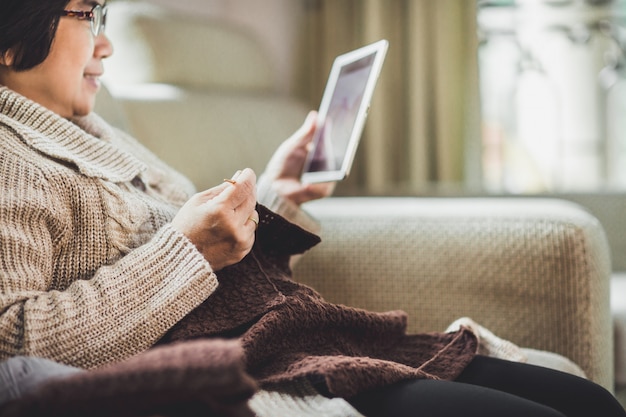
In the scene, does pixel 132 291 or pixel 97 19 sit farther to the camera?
pixel 97 19

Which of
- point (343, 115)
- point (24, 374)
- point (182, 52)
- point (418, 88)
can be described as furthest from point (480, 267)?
point (418, 88)

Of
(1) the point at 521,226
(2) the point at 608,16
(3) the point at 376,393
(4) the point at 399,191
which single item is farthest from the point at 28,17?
(2) the point at 608,16

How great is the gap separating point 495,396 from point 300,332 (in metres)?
0.22

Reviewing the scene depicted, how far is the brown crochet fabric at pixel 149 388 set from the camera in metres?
0.51

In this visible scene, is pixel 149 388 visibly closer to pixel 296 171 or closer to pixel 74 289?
pixel 74 289

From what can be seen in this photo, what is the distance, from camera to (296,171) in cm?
127

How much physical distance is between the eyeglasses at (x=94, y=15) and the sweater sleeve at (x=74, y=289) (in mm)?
244

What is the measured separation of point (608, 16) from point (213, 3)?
123 centimetres

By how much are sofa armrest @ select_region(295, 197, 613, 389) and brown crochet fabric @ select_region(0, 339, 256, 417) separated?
0.65 meters

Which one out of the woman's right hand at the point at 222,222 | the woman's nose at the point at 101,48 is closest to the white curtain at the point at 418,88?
the woman's nose at the point at 101,48

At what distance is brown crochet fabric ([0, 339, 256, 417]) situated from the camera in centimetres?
51

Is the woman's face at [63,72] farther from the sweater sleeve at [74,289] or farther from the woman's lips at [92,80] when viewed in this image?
the sweater sleeve at [74,289]

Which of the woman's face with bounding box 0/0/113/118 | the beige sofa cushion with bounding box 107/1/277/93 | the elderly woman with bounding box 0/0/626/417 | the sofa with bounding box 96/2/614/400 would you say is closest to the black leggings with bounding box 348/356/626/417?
the elderly woman with bounding box 0/0/626/417

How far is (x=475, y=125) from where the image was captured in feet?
6.92
